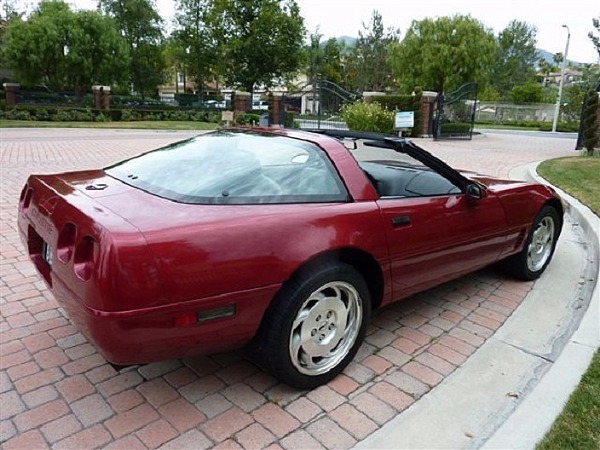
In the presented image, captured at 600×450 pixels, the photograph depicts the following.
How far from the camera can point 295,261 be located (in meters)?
2.19

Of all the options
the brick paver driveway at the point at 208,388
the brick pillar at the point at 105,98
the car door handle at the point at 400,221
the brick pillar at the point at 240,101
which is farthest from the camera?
the brick pillar at the point at 105,98

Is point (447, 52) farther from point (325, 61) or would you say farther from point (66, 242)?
point (66, 242)

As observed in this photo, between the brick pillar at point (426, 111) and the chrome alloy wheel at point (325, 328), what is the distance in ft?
66.7

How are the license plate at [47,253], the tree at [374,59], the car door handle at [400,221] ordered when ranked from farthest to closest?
the tree at [374,59], the car door handle at [400,221], the license plate at [47,253]

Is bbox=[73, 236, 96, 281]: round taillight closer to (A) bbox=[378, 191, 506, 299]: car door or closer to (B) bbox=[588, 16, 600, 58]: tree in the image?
(A) bbox=[378, 191, 506, 299]: car door

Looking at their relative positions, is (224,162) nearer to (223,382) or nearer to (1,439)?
(223,382)

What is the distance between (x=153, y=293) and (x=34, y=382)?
1.20 meters

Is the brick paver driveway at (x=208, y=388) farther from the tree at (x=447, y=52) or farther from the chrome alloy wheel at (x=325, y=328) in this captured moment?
the tree at (x=447, y=52)

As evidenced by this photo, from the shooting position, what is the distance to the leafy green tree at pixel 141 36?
41.4 m

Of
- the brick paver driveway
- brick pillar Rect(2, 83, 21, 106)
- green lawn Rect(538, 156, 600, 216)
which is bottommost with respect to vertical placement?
the brick paver driveway

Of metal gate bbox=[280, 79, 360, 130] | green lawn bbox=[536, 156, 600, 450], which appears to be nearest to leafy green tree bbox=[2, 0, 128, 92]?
metal gate bbox=[280, 79, 360, 130]

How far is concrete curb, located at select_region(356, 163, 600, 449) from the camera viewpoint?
2.14 metres

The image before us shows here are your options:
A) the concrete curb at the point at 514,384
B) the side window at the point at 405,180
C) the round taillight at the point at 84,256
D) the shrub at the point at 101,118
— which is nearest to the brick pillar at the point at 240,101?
the shrub at the point at 101,118

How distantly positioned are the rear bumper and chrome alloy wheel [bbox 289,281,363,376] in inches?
11.0
